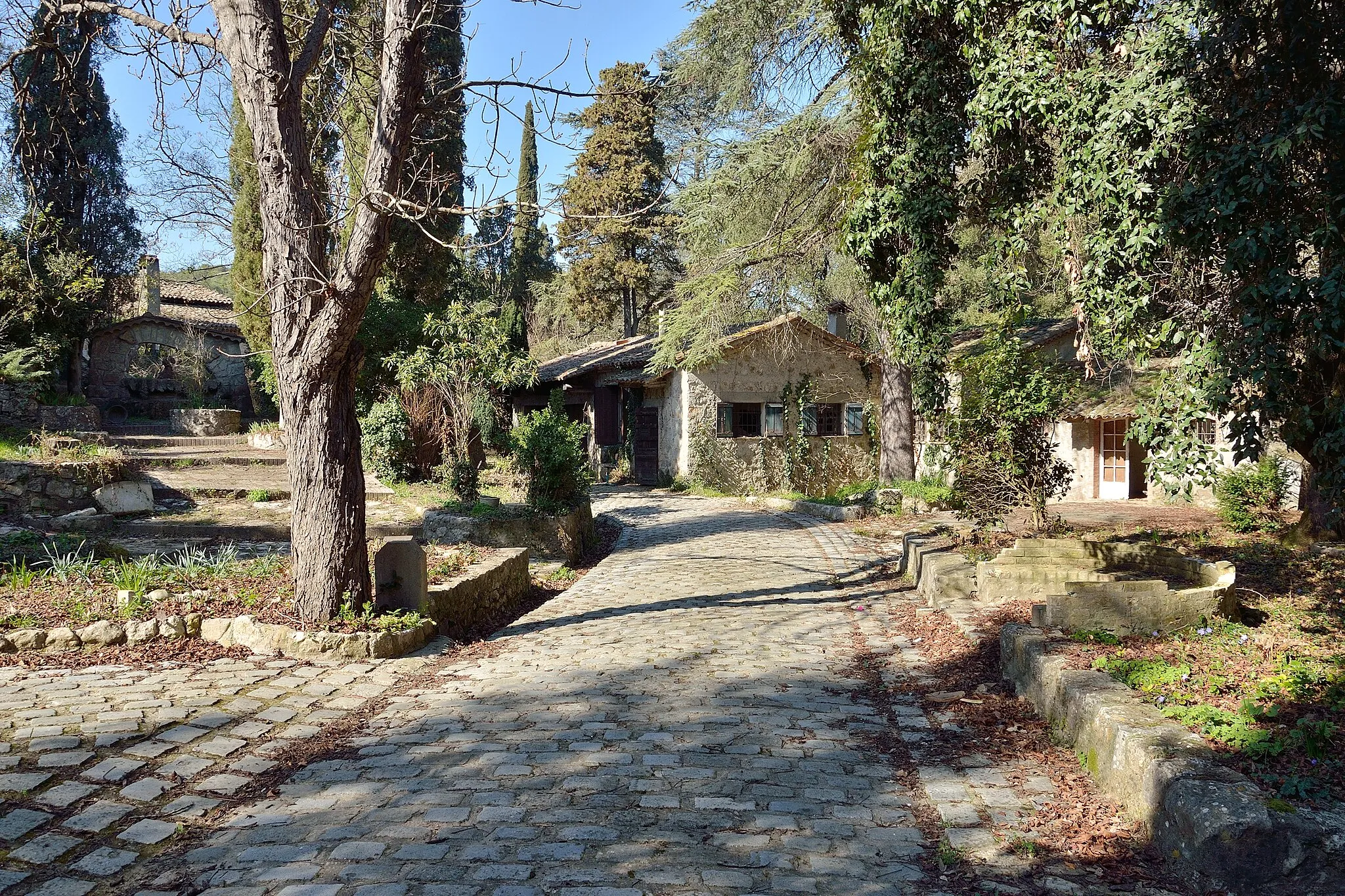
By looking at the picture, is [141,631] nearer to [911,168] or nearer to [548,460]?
[548,460]

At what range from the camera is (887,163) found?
8266 mm

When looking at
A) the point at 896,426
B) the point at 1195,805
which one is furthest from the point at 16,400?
the point at 1195,805

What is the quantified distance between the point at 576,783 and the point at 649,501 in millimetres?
15579

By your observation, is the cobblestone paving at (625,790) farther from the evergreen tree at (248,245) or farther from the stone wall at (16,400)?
the evergreen tree at (248,245)

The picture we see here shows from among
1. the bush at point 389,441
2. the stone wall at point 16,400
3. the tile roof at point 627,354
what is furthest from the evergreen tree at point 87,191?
the tile roof at point 627,354

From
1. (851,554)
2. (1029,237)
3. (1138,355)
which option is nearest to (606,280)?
(851,554)

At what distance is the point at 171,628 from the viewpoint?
20.8 ft

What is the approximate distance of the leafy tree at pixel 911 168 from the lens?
26.1 ft

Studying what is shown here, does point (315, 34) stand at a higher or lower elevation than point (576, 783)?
higher

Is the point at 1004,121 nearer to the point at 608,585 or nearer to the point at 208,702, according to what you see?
the point at 608,585

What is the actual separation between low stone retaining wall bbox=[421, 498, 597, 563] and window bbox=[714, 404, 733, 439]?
10833 mm

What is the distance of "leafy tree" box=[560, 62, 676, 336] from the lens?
31.6m

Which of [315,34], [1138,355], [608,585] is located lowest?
[608,585]

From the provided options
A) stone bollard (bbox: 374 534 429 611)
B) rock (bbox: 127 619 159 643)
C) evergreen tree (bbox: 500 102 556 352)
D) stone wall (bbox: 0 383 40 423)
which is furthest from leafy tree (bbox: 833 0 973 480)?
evergreen tree (bbox: 500 102 556 352)
